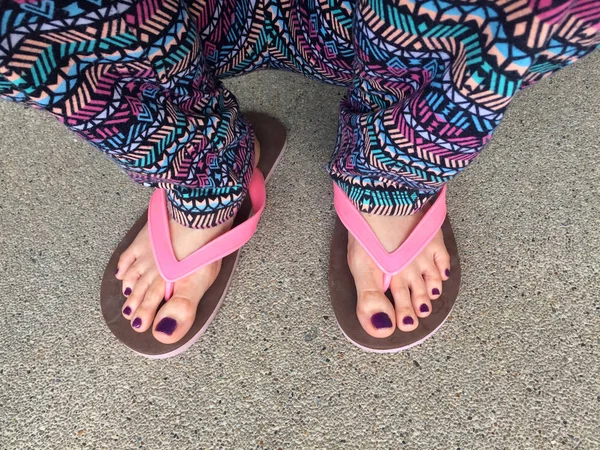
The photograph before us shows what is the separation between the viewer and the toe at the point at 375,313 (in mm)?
596

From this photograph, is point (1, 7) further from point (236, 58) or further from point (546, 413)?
point (546, 413)

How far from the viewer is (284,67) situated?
0.59 metres

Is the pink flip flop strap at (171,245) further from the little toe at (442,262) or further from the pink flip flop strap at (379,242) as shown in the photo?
the little toe at (442,262)

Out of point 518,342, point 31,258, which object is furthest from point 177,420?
point 518,342

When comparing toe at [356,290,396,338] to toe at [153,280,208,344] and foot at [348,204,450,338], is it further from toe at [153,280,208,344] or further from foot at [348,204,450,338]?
toe at [153,280,208,344]

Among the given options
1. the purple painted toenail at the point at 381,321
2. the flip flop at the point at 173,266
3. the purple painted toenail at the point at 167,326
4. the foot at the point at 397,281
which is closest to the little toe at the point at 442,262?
the foot at the point at 397,281

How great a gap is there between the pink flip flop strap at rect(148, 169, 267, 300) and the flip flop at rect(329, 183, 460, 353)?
Result: 0.14 m

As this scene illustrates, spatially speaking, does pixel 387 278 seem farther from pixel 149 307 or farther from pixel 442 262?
pixel 149 307

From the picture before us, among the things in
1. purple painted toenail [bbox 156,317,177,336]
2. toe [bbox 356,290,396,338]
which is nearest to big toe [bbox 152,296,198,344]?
purple painted toenail [bbox 156,317,177,336]

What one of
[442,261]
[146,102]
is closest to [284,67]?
[146,102]

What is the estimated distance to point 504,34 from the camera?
0.94ft

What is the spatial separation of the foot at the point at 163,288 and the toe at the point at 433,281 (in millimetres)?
286

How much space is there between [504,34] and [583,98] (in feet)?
2.03

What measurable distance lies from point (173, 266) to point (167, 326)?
79 mm
